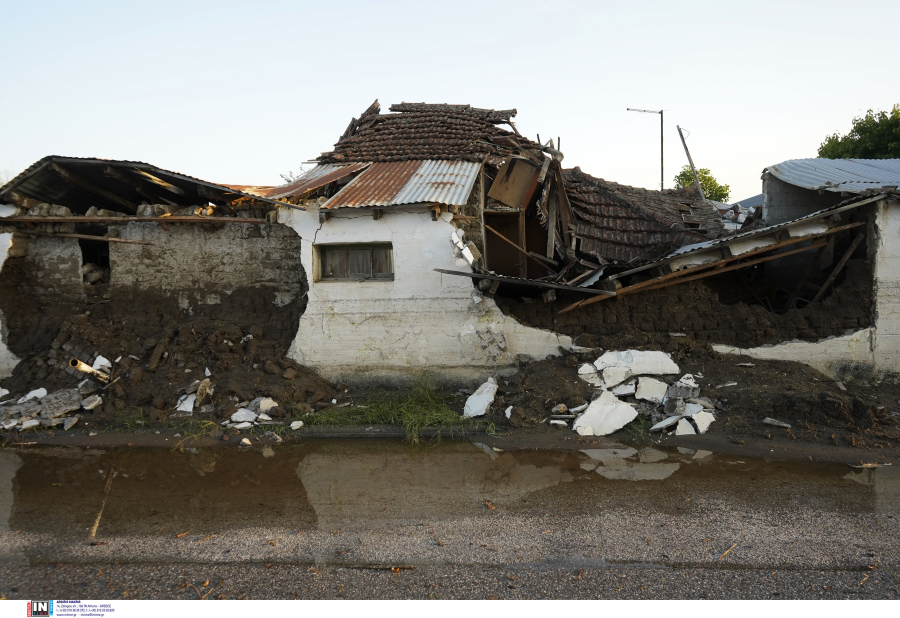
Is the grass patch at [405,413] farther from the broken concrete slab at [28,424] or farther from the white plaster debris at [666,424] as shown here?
the broken concrete slab at [28,424]

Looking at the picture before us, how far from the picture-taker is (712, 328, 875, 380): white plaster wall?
26.7 feet

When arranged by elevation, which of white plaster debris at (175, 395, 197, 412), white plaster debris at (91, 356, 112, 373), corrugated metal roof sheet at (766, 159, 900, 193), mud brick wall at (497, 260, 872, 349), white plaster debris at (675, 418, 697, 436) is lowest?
white plaster debris at (675, 418, 697, 436)

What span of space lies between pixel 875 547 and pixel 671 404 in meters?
3.34

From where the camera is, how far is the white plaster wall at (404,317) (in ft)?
28.7

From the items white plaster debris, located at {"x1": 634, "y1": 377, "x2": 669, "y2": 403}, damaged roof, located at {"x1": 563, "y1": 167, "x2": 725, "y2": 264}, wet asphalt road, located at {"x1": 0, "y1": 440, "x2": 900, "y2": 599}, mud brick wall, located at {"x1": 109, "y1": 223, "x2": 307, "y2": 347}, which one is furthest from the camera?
damaged roof, located at {"x1": 563, "y1": 167, "x2": 725, "y2": 264}

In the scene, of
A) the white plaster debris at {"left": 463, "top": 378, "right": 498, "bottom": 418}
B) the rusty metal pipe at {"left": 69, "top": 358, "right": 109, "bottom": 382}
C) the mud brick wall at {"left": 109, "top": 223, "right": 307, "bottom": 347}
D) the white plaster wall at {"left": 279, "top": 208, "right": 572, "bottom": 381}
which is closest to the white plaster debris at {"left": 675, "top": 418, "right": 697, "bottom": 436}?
the white plaster wall at {"left": 279, "top": 208, "right": 572, "bottom": 381}

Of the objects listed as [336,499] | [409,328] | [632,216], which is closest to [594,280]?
[409,328]

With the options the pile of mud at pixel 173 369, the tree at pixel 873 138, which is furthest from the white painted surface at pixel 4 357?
the tree at pixel 873 138

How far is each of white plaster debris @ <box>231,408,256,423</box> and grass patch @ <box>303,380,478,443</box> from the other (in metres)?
0.81

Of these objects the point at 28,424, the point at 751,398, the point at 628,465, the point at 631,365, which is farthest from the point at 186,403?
the point at 751,398

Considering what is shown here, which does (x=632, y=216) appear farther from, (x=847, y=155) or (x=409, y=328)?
(x=847, y=155)

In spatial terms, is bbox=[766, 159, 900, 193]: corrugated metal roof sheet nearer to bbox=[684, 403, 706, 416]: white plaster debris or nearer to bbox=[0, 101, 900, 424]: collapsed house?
bbox=[0, 101, 900, 424]: collapsed house

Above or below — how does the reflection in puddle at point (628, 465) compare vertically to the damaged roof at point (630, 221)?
below

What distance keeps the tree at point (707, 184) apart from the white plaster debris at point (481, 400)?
2253 cm
